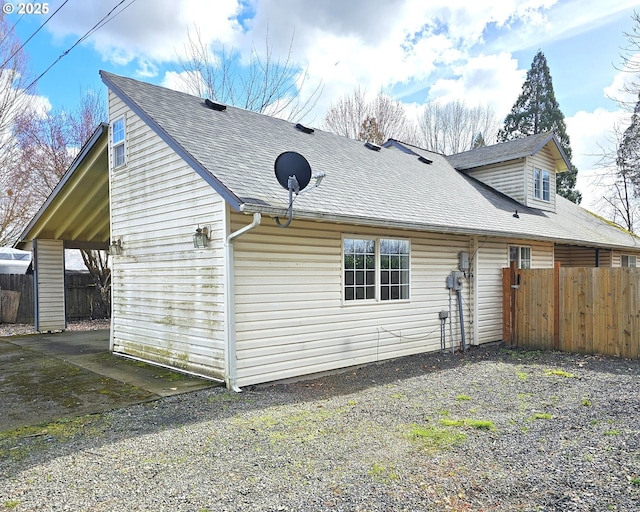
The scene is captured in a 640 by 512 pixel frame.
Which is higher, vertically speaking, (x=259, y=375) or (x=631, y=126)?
(x=631, y=126)

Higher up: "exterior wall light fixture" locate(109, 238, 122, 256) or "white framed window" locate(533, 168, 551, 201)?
"white framed window" locate(533, 168, 551, 201)

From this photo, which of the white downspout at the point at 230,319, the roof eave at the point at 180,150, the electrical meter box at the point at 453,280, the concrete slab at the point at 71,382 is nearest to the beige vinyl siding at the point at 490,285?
the electrical meter box at the point at 453,280

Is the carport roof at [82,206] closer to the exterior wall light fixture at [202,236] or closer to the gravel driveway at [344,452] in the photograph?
the exterior wall light fixture at [202,236]

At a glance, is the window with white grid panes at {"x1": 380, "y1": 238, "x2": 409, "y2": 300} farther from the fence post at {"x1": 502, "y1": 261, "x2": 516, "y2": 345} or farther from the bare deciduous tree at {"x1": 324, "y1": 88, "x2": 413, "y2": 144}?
the bare deciduous tree at {"x1": 324, "y1": 88, "x2": 413, "y2": 144}

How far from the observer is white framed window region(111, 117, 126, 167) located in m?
8.58

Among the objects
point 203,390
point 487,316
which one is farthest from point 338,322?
point 487,316

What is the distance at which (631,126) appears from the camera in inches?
605

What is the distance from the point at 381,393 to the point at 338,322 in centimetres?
162

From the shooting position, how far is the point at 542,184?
14516mm

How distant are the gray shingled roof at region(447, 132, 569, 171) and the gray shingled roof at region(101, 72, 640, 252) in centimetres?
136

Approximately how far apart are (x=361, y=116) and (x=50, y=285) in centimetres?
1957

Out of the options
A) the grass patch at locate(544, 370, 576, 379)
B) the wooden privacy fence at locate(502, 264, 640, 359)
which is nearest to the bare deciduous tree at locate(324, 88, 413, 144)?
the wooden privacy fence at locate(502, 264, 640, 359)

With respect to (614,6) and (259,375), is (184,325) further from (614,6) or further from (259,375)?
(614,6)

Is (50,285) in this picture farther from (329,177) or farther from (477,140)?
(477,140)
